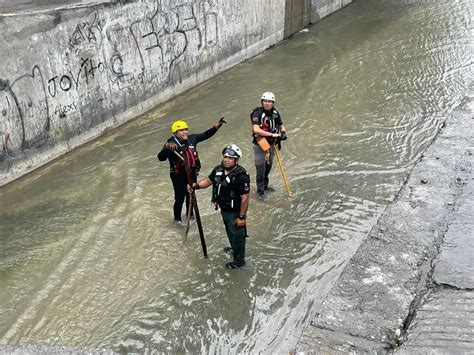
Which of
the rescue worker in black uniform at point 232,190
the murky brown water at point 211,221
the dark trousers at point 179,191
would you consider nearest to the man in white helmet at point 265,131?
A: the murky brown water at point 211,221

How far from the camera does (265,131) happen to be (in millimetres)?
8500

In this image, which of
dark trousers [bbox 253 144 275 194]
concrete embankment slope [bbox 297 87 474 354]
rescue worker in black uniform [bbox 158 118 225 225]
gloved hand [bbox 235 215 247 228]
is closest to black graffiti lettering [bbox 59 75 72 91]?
rescue worker in black uniform [bbox 158 118 225 225]

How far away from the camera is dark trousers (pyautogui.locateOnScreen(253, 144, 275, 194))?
865cm

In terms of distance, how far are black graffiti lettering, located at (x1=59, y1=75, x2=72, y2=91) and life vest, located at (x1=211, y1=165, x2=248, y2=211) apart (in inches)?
196

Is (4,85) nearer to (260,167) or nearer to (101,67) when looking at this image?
(101,67)

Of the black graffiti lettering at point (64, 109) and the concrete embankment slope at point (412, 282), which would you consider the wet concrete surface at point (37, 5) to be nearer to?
the black graffiti lettering at point (64, 109)

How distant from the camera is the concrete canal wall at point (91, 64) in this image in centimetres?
937

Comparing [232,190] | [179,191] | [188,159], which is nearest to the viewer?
[232,190]

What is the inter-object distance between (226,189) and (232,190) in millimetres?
83

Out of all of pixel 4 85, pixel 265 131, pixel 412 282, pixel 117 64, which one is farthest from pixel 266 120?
pixel 4 85

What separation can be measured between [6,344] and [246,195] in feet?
11.0

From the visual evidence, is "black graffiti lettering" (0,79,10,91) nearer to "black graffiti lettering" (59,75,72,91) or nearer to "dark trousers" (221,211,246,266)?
"black graffiti lettering" (59,75,72,91)

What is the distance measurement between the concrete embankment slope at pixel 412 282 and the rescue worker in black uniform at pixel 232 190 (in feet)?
4.74

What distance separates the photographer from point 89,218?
8555 millimetres
